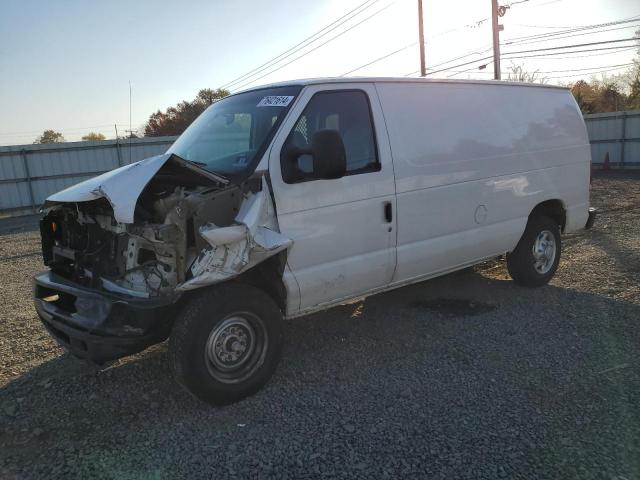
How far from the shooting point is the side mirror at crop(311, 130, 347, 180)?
142 inches

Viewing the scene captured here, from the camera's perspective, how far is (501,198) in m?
5.36

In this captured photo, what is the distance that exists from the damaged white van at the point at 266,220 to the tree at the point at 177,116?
1894 inches

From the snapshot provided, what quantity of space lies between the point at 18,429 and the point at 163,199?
1.83m

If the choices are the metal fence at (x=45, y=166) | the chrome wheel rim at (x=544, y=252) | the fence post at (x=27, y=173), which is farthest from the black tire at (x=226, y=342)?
the fence post at (x=27, y=173)

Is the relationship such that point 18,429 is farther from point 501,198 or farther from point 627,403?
point 501,198

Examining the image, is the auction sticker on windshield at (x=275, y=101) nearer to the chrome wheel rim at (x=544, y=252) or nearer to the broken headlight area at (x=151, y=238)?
the broken headlight area at (x=151, y=238)

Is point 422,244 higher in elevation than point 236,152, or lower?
lower

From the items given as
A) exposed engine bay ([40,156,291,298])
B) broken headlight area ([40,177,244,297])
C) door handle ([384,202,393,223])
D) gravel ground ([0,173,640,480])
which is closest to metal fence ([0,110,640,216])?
gravel ground ([0,173,640,480])

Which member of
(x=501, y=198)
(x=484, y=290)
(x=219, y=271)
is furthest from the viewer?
(x=484, y=290)

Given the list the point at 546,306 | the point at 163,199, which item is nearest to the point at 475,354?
the point at 546,306

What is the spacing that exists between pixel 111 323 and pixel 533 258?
4711 millimetres

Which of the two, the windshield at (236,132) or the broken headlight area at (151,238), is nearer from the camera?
the broken headlight area at (151,238)

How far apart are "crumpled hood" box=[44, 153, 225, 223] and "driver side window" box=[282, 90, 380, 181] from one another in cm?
77

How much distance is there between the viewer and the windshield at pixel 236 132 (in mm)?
3824
